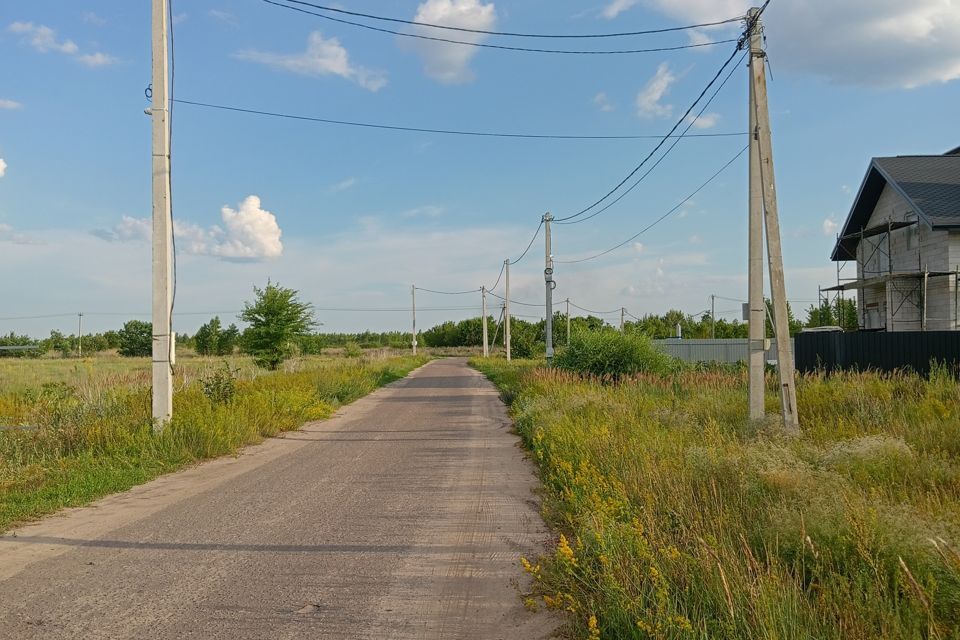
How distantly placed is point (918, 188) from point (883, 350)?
24.7 feet

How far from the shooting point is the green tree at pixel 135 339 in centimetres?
8819

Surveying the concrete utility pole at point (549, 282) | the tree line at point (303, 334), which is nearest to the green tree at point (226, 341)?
the tree line at point (303, 334)

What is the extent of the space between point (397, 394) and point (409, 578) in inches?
770

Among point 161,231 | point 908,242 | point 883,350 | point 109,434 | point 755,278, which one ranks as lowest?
point 109,434

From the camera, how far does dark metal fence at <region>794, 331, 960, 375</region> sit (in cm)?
1770

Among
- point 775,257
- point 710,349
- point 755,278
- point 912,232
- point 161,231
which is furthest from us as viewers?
point 710,349

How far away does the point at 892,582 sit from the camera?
3.91m

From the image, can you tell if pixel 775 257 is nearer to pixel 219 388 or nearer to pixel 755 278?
pixel 755 278

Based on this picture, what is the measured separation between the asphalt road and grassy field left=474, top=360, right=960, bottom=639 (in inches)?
21.1

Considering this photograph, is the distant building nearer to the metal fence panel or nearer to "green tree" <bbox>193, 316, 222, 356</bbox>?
the metal fence panel

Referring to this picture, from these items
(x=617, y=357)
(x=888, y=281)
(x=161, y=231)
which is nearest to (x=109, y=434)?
(x=161, y=231)

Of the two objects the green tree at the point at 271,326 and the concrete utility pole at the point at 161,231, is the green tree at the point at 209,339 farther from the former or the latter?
the concrete utility pole at the point at 161,231

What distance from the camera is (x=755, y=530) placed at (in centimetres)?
477

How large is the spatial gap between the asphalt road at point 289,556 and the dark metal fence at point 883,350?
13036mm
